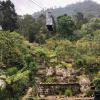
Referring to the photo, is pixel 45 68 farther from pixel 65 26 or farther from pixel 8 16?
pixel 8 16

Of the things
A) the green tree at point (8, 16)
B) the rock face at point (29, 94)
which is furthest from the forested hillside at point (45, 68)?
the green tree at point (8, 16)

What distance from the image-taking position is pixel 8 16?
36594mm

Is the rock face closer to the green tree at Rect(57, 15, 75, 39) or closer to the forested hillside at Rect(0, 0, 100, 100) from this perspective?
the forested hillside at Rect(0, 0, 100, 100)

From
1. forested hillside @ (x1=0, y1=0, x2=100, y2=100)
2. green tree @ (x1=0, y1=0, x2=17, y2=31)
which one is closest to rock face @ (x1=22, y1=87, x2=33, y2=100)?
forested hillside @ (x1=0, y1=0, x2=100, y2=100)

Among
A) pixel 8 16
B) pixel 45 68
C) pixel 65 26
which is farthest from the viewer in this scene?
pixel 65 26

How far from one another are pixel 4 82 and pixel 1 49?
5.06m

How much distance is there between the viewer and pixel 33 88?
19.9m

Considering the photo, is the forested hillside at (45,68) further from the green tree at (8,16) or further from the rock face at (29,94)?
the green tree at (8,16)

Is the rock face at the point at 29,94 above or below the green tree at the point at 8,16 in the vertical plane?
below

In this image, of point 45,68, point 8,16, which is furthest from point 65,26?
point 45,68

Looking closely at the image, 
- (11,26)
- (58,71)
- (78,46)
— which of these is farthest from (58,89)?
(11,26)

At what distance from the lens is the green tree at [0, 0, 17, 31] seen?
3621cm

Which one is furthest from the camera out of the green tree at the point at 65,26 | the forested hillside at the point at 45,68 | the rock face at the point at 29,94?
the green tree at the point at 65,26

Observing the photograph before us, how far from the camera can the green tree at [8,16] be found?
36.2 metres
